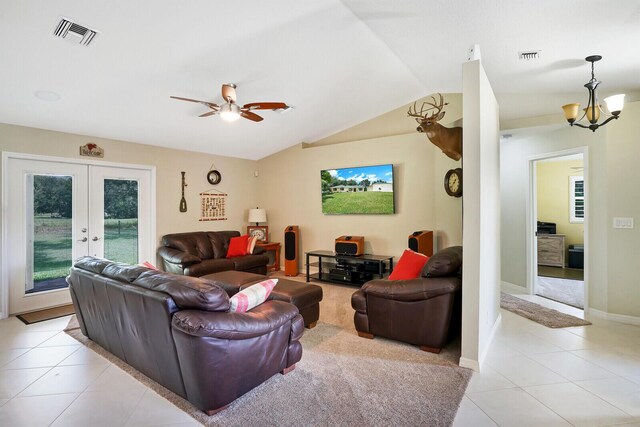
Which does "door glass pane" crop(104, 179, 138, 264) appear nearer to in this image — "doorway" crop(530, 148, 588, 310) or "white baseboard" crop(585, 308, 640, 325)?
"white baseboard" crop(585, 308, 640, 325)

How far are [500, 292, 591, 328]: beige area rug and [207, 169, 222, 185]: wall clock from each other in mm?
5253

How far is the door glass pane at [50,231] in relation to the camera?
4164 millimetres

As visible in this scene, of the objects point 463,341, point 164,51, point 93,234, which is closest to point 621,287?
point 463,341

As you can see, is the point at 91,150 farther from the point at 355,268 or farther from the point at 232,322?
the point at 355,268

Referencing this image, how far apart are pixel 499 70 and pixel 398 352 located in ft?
10.1

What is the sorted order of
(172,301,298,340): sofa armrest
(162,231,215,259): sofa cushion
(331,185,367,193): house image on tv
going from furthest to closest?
(331,185,367,193): house image on tv
(162,231,215,259): sofa cushion
(172,301,298,340): sofa armrest

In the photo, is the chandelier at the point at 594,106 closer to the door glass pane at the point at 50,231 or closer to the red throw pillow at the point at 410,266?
the red throw pillow at the point at 410,266

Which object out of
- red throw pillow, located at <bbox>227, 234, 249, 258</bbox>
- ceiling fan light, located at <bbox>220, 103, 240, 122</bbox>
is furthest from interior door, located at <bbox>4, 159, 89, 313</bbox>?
ceiling fan light, located at <bbox>220, 103, 240, 122</bbox>

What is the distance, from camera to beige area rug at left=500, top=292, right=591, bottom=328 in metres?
3.62

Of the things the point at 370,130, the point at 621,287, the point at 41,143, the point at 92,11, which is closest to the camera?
the point at 92,11

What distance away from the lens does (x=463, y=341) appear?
8.70 ft

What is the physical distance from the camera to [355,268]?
18.1 feet

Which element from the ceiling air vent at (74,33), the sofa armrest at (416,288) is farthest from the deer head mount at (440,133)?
the ceiling air vent at (74,33)

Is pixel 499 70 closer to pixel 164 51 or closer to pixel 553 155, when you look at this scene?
pixel 553 155
